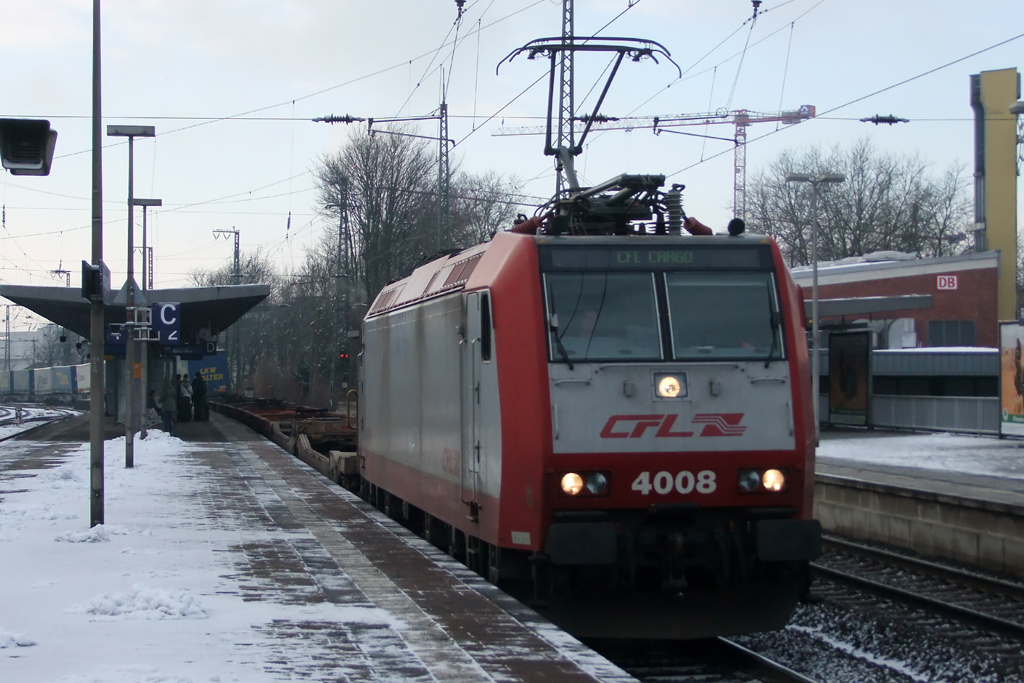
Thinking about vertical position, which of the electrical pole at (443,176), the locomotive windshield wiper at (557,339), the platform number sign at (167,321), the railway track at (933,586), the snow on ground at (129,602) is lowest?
the railway track at (933,586)

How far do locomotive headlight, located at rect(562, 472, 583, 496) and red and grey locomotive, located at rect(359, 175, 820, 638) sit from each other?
1 cm

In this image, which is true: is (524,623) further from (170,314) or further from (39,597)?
(170,314)

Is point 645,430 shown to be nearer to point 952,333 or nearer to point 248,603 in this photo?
point 248,603

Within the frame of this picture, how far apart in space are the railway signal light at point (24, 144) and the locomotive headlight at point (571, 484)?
5.39 metres

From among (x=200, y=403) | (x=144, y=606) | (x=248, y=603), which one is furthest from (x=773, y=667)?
(x=200, y=403)

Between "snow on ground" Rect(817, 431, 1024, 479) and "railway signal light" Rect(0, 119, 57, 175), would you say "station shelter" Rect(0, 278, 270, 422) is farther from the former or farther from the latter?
"railway signal light" Rect(0, 119, 57, 175)

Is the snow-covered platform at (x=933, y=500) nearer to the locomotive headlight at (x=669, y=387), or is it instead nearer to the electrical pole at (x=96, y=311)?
the locomotive headlight at (x=669, y=387)

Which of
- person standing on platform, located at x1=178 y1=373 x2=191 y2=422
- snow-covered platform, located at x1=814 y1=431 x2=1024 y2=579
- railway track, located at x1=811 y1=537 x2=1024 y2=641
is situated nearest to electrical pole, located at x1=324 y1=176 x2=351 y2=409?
person standing on platform, located at x1=178 y1=373 x2=191 y2=422

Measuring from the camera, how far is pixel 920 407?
27.9 m

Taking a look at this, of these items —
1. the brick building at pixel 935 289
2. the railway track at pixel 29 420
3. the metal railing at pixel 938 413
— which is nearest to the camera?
the metal railing at pixel 938 413

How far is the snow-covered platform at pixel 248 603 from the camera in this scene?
6.20 metres

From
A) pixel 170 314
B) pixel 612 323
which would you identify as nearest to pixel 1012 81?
pixel 170 314

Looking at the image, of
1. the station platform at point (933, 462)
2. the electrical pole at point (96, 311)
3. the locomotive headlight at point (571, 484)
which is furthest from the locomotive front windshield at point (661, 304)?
the electrical pole at point (96, 311)

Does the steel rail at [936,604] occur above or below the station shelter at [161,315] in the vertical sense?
below
